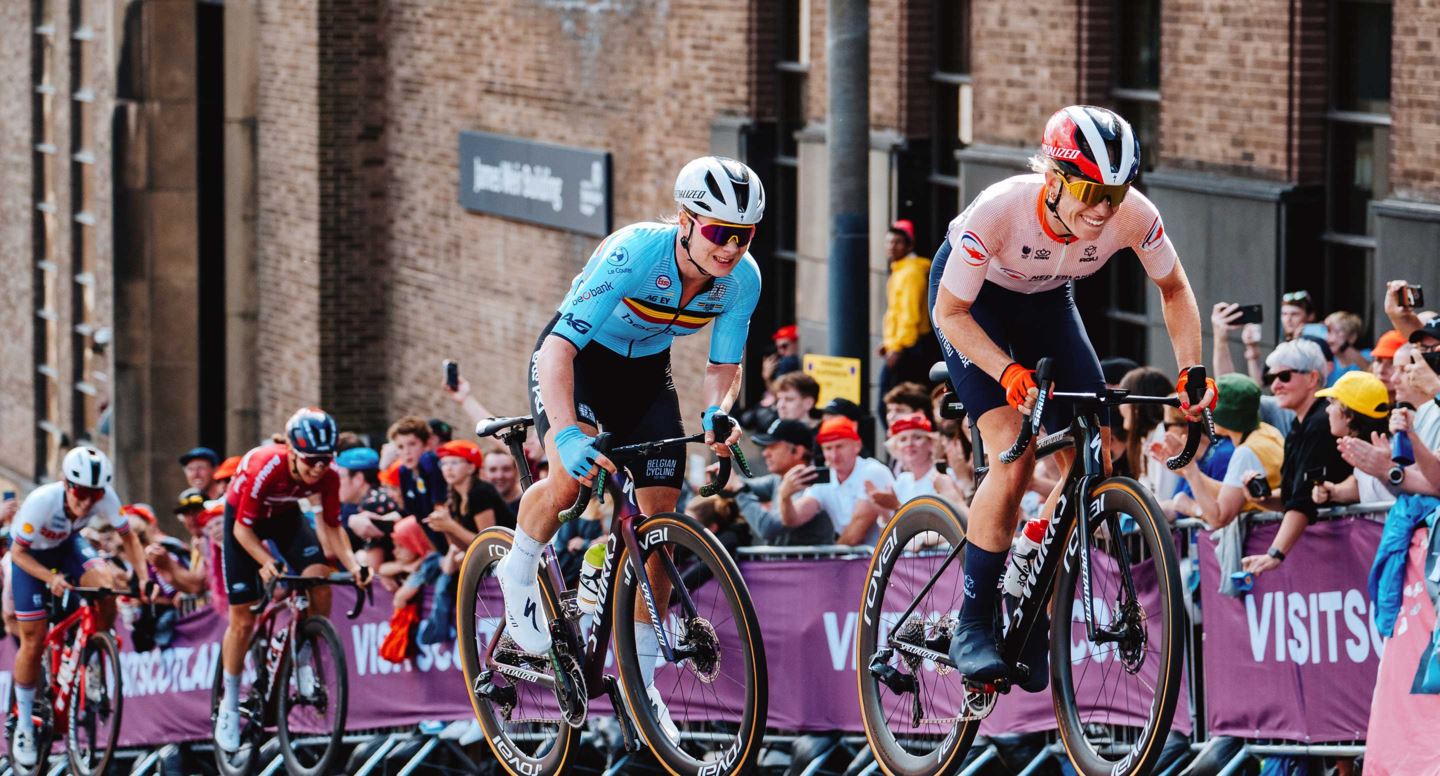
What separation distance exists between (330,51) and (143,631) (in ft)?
39.5

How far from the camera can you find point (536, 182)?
77.2ft

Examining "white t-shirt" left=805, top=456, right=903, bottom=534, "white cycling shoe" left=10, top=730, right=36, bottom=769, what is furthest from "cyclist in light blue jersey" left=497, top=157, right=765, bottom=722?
"white cycling shoe" left=10, top=730, right=36, bottom=769

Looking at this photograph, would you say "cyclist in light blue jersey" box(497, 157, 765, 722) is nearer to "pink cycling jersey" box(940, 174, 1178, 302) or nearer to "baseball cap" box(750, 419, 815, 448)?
"pink cycling jersey" box(940, 174, 1178, 302)

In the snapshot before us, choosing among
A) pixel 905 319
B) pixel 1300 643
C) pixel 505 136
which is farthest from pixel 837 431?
pixel 505 136

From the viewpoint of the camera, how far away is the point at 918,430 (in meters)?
12.0

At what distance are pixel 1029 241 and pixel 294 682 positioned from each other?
23.1 feet

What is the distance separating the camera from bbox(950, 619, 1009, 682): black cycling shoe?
7.67 meters

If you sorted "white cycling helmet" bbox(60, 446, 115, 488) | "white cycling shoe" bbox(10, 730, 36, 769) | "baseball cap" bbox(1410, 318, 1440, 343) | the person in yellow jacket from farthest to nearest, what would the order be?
the person in yellow jacket, "white cycling shoe" bbox(10, 730, 36, 769), "white cycling helmet" bbox(60, 446, 115, 488), "baseball cap" bbox(1410, 318, 1440, 343)

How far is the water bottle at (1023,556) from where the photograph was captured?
7.74 metres

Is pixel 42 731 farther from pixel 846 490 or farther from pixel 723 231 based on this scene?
pixel 723 231

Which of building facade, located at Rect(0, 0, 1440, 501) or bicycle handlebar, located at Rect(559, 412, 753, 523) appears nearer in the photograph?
bicycle handlebar, located at Rect(559, 412, 753, 523)

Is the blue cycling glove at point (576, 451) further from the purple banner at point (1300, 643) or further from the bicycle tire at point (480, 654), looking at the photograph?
the purple banner at point (1300, 643)

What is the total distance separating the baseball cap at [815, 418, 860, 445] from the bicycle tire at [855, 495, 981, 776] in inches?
124

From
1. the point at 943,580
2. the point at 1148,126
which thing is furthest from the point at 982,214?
the point at 1148,126
